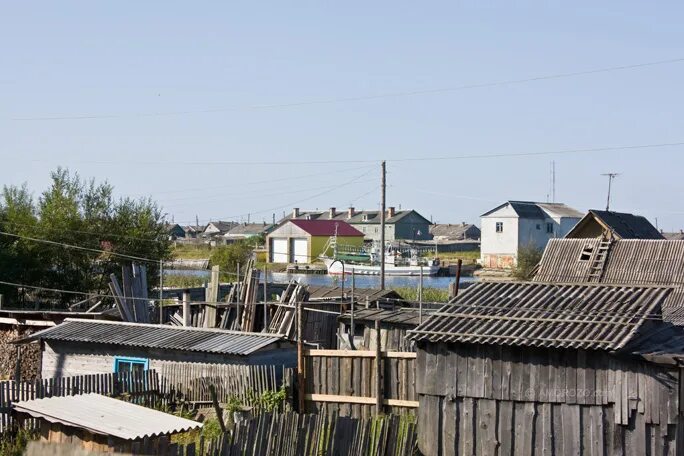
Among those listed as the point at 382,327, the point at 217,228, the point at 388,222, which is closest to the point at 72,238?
the point at 382,327

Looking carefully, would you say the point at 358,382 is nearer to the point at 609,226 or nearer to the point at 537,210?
the point at 609,226

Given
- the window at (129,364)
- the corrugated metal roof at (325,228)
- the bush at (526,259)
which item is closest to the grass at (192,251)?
the corrugated metal roof at (325,228)

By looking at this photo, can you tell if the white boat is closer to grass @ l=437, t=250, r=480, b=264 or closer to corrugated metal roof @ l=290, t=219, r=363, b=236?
corrugated metal roof @ l=290, t=219, r=363, b=236

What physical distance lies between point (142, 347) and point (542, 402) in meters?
10.8

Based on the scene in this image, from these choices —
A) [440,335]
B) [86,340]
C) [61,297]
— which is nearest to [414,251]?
[61,297]

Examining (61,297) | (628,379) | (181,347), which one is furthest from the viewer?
(61,297)

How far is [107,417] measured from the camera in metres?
14.4

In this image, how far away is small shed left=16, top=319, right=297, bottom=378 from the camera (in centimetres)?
2164

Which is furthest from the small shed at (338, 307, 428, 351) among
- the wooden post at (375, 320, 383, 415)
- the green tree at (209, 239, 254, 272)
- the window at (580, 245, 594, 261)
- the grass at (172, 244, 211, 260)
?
the grass at (172, 244, 211, 260)

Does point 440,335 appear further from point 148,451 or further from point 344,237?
point 344,237

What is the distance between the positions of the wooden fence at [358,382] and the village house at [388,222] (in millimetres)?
94365

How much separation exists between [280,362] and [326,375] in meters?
3.31

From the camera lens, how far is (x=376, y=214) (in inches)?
4641

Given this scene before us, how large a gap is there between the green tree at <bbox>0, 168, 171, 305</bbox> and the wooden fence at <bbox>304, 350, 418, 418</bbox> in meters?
30.5
